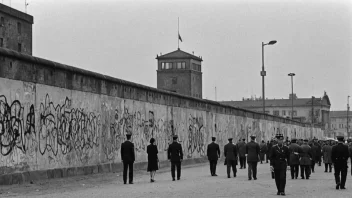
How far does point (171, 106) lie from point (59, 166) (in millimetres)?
16077

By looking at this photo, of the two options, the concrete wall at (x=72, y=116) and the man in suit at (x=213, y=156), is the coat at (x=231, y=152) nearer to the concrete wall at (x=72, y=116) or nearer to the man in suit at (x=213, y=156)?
the man in suit at (x=213, y=156)

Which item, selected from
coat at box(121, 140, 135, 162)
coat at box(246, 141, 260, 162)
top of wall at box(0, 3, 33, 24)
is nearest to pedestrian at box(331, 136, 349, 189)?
coat at box(246, 141, 260, 162)

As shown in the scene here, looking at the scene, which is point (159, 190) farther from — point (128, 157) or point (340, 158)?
point (340, 158)

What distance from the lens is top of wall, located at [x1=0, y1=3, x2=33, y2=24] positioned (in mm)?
109012

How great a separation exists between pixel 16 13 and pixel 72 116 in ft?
292

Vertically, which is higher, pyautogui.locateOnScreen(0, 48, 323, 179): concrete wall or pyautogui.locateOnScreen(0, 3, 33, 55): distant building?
pyautogui.locateOnScreen(0, 3, 33, 55): distant building

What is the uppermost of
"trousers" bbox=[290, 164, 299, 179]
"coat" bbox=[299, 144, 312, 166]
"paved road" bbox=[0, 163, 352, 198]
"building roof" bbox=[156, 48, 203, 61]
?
"building roof" bbox=[156, 48, 203, 61]

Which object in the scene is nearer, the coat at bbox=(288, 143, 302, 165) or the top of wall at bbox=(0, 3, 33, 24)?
the coat at bbox=(288, 143, 302, 165)

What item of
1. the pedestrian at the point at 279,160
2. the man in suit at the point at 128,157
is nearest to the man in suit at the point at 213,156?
the man in suit at the point at 128,157

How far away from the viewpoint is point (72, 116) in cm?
2750

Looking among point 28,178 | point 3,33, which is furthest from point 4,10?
point 28,178

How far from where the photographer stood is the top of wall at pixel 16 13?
109 meters

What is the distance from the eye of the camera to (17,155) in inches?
902

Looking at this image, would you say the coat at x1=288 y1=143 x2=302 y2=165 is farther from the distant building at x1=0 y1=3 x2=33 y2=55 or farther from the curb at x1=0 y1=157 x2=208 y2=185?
the distant building at x1=0 y1=3 x2=33 y2=55
